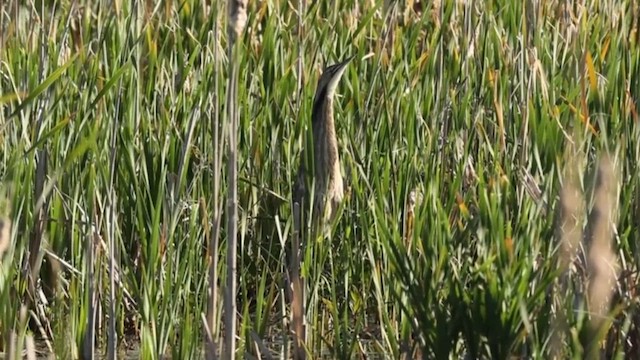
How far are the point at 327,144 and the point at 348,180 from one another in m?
0.26

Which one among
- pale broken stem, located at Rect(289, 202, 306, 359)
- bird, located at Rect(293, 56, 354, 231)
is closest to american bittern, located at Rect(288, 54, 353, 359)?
bird, located at Rect(293, 56, 354, 231)

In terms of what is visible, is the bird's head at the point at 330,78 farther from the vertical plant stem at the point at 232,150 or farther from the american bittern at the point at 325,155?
the vertical plant stem at the point at 232,150

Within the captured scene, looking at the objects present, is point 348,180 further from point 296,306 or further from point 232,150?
point 232,150

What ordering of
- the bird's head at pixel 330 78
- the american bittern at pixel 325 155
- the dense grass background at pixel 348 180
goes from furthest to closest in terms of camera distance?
the bird's head at pixel 330 78 → the american bittern at pixel 325 155 → the dense grass background at pixel 348 180

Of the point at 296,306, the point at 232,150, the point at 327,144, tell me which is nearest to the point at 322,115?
the point at 327,144

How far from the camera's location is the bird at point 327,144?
3.34 meters

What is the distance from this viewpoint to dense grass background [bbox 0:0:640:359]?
2166 millimetres

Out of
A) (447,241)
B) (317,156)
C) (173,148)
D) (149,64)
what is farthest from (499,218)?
(149,64)

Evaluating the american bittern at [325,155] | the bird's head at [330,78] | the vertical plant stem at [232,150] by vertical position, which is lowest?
the american bittern at [325,155]

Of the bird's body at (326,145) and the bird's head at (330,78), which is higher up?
the bird's head at (330,78)

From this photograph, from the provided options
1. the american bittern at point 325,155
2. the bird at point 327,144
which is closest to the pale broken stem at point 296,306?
the american bittern at point 325,155

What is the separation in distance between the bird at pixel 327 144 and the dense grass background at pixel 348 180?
0.05m

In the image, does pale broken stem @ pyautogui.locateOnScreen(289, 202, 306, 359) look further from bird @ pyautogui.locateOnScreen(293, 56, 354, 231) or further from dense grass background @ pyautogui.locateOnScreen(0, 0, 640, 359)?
bird @ pyautogui.locateOnScreen(293, 56, 354, 231)

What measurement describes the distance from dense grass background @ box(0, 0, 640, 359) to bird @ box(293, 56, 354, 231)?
0.16ft
